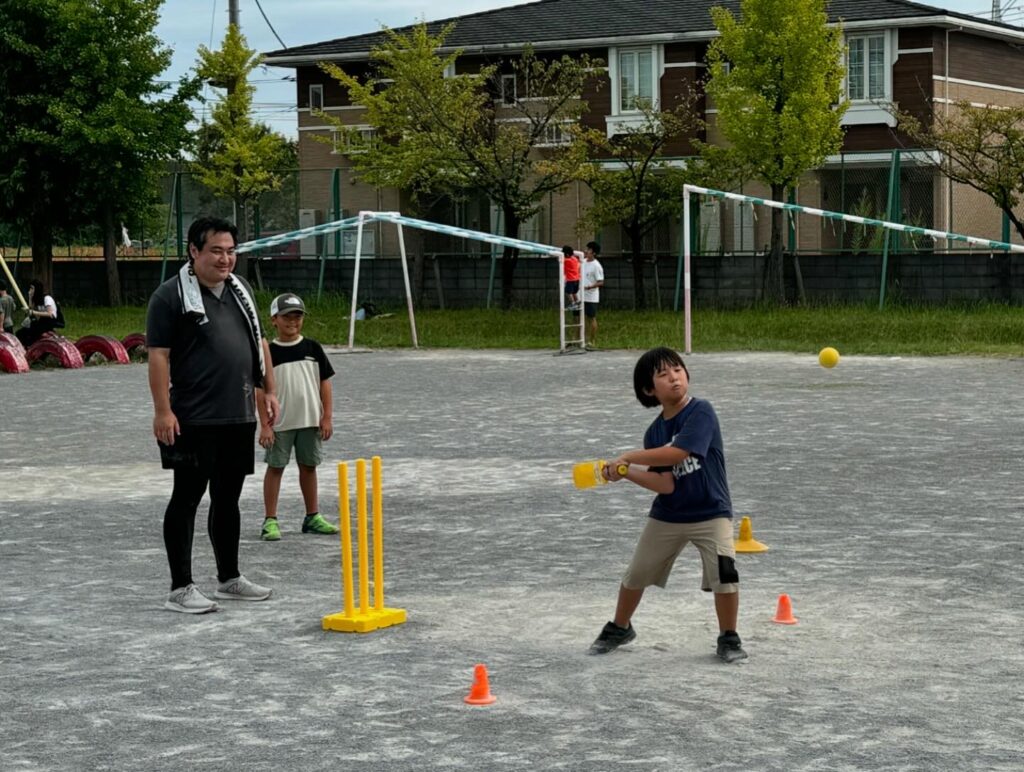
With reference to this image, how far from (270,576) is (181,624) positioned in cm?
118

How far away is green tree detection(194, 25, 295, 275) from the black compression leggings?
113ft

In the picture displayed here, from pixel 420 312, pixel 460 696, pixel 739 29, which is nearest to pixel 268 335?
pixel 420 312

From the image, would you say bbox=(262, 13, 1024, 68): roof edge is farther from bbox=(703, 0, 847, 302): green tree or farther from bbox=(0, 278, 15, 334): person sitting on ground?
bbox=(0, 278, 15, 334): person sitting on ground

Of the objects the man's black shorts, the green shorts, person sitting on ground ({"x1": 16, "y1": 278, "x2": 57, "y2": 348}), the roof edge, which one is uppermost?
the roof edge

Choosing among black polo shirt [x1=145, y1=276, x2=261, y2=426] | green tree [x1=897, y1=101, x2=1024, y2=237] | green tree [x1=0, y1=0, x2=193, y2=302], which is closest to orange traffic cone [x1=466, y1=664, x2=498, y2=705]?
black polo shirt [x1=145, y1=276, x2=261, y2=426]

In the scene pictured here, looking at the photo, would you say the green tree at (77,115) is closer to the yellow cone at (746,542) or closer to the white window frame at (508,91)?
the white window frame at (508,91)

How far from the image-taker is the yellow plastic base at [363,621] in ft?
23.7

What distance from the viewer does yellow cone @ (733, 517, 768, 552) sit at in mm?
8945

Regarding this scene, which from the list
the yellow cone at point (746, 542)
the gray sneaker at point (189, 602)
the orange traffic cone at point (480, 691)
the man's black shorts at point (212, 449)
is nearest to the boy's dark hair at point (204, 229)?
the man's black shorts at point (212, 449)

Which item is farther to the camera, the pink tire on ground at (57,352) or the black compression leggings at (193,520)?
the pink tire on ground at (57,352)

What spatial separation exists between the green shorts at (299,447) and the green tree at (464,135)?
2759 centimetres

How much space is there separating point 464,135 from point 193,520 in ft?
101

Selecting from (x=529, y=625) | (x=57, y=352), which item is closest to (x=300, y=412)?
(x=529, y=625)

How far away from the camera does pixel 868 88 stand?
140 ft
